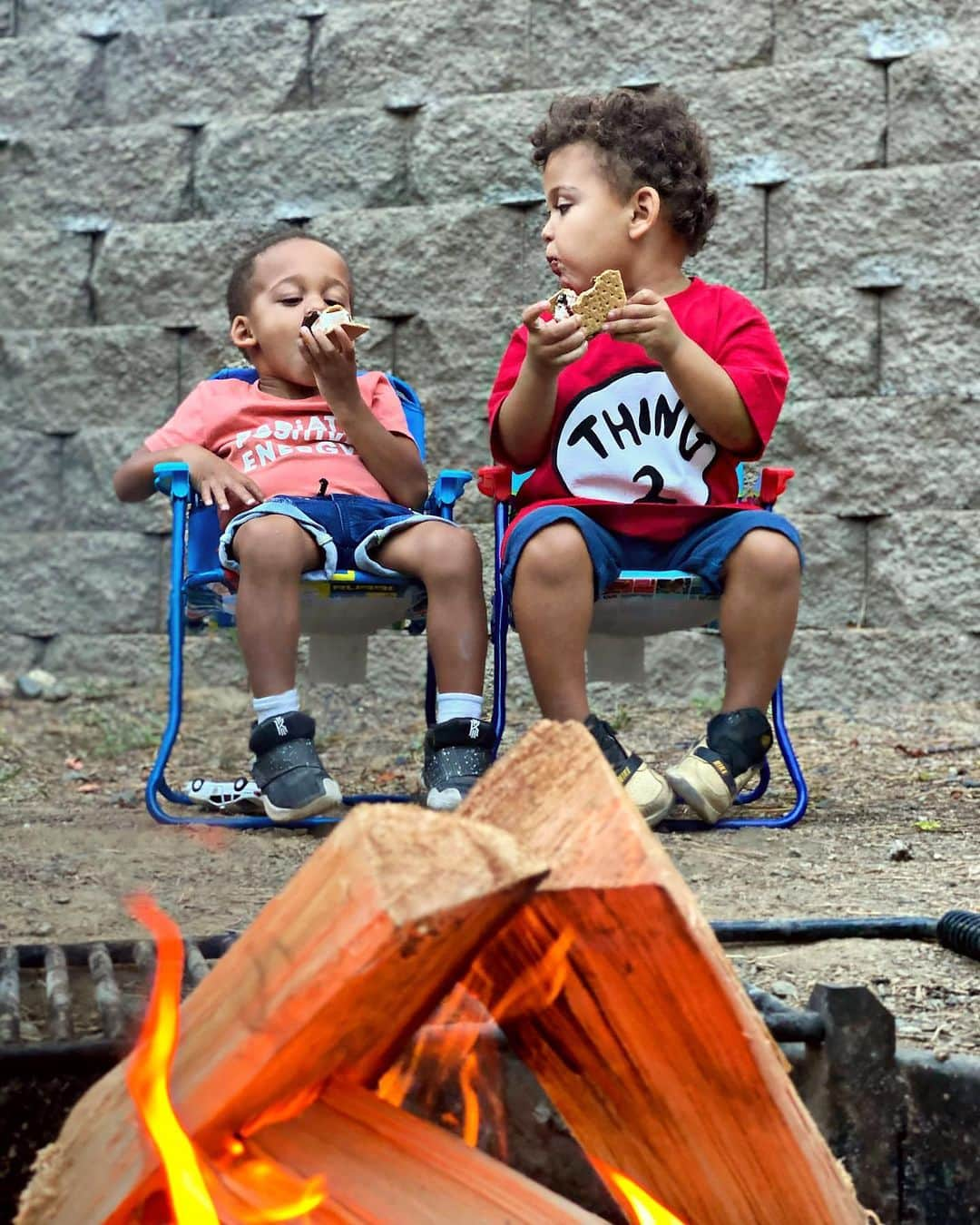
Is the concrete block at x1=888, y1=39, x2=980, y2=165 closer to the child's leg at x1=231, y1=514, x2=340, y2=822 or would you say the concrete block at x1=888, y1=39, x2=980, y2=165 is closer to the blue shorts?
the blue shorts

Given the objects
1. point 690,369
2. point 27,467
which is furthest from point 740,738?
point 27,467

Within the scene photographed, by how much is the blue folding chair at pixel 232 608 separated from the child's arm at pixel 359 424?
0.23 ft

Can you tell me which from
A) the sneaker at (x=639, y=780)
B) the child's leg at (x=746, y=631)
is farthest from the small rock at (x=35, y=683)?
the child's leg at (x=746, y=631)

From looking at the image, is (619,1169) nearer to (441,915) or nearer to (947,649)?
(441,915)

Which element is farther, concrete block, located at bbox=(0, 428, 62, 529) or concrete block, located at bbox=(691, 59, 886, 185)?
concrete block, located at bbox=(0, 428, 62, 529)

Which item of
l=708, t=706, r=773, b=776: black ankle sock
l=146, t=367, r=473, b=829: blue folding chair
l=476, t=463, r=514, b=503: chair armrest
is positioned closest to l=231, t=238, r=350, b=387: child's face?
l=146, t=367, r=473, b=829: blue folding chair

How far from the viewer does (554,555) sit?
289 cm

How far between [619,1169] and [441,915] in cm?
39

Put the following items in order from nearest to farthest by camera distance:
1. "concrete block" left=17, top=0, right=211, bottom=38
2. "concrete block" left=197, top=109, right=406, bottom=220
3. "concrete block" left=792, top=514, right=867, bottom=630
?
"concrete block" left=792, top=514, right=867, bottom=630 → "concrete block" left=197, top=109, right=406, bottom=220 → "concrete block" left=17, top=0, right=211, bottom=38

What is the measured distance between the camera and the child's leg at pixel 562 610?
114 inches

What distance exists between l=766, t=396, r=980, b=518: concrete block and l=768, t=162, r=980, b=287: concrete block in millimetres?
367

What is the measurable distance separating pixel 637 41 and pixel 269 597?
242 cm

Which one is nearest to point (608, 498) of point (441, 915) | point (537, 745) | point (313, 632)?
point (313, 632)

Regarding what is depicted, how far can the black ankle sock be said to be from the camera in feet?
9.59
